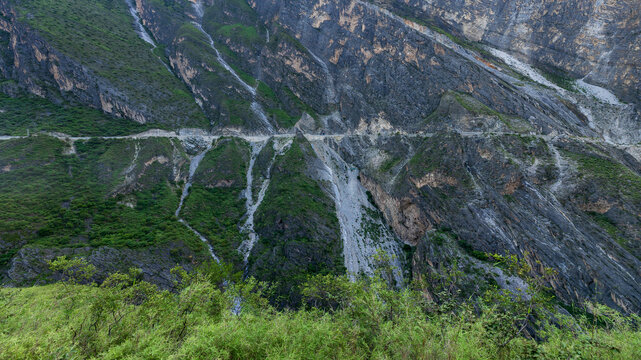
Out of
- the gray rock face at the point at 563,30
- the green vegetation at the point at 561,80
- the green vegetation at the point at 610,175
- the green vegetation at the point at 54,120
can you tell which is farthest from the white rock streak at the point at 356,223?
the green vegetation at the point at 561,80

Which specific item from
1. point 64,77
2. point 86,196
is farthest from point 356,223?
point 64,77

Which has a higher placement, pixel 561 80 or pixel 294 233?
pixel 561 80

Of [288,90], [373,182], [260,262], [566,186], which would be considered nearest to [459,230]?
[566,186]

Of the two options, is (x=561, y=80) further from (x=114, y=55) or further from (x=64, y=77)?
(x=64, y=77)

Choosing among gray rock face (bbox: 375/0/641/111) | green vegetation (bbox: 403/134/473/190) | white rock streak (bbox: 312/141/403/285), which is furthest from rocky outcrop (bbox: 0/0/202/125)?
gray rock face (bbox: 375/0/641/111)

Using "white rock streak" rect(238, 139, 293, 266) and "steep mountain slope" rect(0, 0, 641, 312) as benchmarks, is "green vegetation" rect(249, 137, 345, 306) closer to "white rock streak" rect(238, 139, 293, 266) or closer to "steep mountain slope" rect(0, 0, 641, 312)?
"steep mountain slope" rect(0, 0, 641, 312)
